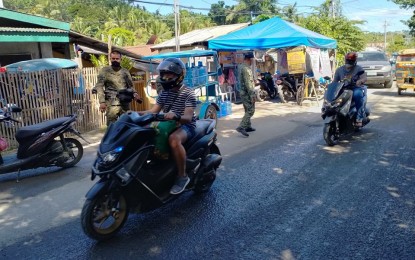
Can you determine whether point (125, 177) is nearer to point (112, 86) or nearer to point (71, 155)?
point (71, 155)

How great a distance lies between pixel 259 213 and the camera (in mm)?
4070

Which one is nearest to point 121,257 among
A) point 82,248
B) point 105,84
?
point 82,248

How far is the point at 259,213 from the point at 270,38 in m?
10.3

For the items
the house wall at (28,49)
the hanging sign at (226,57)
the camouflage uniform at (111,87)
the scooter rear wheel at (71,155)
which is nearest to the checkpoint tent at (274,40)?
the hanging sign at (226,57)

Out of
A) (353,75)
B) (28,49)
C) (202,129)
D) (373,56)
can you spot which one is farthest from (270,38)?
(202,129)

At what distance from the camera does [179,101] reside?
4285mm

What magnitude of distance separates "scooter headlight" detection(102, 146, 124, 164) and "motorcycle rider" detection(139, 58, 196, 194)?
0.69 m

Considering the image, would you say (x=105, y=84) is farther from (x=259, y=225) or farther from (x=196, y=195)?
(x=259, y=225)

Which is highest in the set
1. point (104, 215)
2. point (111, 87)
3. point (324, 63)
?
point (324, 63)

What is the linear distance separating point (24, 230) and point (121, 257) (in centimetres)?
137

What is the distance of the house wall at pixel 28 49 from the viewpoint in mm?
11074

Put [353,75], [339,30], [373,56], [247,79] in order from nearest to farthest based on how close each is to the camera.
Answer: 1. [353,75]
2. [247,79]
3. [373,56]
4. [339,30]

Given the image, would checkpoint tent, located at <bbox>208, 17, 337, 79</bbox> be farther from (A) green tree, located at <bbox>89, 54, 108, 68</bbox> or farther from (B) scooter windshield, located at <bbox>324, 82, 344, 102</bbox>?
(B) scooter windshield, located at <bbox>324, 82, 344, 102</bbox>

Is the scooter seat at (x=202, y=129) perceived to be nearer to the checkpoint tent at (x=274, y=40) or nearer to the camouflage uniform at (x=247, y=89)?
the camouflage uniform at (x=247, y=89)
